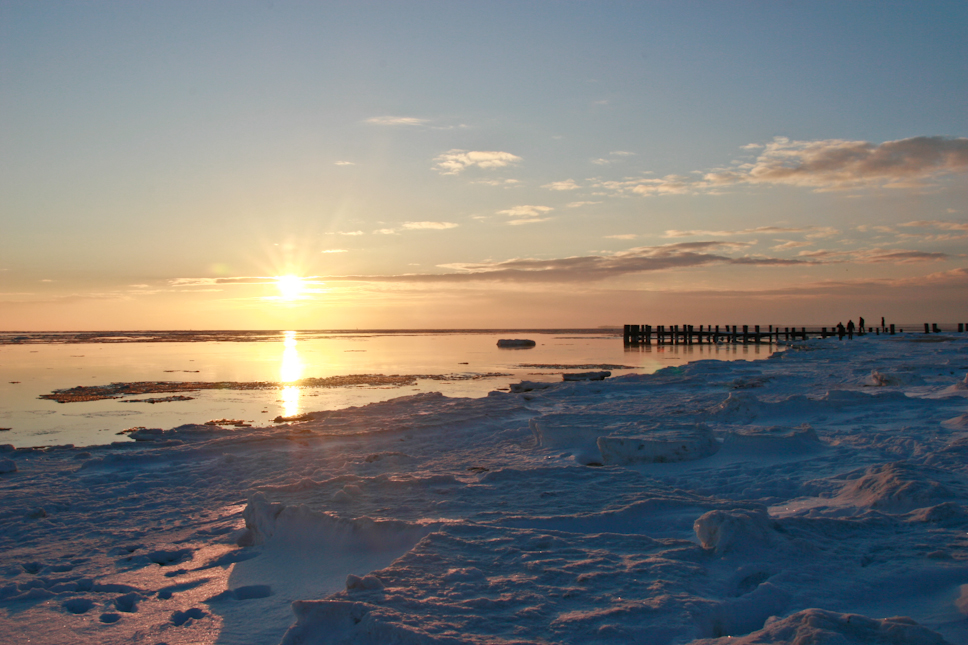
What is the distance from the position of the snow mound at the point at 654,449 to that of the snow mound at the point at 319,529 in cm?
337

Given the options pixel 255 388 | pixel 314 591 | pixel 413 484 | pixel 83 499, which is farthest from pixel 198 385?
pixel 314 591

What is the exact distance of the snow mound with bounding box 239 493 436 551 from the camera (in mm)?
5414

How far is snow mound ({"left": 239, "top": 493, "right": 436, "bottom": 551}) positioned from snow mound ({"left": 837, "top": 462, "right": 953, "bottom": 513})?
4.21 meters

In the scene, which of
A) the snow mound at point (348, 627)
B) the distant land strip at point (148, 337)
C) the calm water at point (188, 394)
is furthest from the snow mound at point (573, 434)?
the distant land strip at point (148, 337)

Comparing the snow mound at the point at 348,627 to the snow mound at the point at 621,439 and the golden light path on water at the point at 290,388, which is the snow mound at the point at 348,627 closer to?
the snow mound at the point at 621,439

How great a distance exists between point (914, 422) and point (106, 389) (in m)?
23.2

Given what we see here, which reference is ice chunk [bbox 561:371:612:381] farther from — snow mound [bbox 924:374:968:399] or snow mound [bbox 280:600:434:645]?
snow mound [bbox 280:600:434:645]

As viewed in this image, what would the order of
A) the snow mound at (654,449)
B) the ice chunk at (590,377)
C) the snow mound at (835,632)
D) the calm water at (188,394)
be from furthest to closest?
the ice chunk at (590,377) → the calm water at (188,394) → the snow mound at (654,449) → the snow mound at (835,632)

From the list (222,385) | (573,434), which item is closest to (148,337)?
(222,385)

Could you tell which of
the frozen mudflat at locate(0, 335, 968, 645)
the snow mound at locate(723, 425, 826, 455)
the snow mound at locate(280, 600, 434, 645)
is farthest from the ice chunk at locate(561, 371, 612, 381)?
the snow mound at locate(280, 600, 434, 645)

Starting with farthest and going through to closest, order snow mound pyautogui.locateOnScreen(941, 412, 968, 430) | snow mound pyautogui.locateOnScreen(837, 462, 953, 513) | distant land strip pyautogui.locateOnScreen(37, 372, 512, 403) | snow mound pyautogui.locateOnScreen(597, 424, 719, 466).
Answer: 1. distant land strip pyautogui.locateOnScreen(37, 372, 512, 403)
2. snow mound pyautogui.locateOnScreen(941, 412, 968, 430)
3. snow mound pyautogui.locateOnScreen(597, 424, 719, 466)
4. snow mound pyautogui.locateOnScreen(837, 462, 953, 513)

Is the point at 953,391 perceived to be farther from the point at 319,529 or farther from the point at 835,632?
the point at 319,529

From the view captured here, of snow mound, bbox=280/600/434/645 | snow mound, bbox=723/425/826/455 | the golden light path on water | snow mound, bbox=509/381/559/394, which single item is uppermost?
snow mound, bbox=723/425/826/455

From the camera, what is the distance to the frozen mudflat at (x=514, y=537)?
386cm
